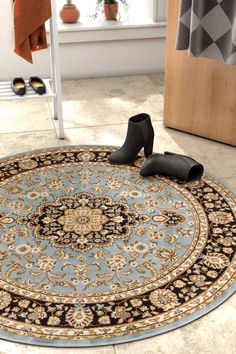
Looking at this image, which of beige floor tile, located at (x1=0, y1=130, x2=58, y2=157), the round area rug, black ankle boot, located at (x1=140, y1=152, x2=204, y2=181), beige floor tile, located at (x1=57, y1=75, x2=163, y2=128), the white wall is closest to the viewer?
the round area rug

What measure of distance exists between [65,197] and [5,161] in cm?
45

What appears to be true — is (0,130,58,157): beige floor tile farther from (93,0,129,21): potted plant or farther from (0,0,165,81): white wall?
(93,0,129,21): potted plant

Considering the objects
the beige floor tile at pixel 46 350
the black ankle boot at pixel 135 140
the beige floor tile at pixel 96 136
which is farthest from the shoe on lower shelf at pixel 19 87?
the beige floor tile at pixel 46 350

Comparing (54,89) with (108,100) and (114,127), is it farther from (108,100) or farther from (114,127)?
(108,100)

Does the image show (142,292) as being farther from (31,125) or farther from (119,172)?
(31,125)

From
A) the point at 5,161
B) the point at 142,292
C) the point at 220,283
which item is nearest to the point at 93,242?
the point at 142,292

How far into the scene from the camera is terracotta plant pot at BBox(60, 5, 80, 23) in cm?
371

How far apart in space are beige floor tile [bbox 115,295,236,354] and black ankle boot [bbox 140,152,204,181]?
88 centimetres

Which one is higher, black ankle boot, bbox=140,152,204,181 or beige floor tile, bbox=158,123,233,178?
black ankle boot, bbox=140,152,204,181

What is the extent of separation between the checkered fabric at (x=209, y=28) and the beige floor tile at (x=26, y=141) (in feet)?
2.79

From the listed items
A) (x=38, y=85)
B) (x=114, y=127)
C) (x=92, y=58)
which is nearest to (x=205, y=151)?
(x=114, y=127)

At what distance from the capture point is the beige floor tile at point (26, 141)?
295 cm

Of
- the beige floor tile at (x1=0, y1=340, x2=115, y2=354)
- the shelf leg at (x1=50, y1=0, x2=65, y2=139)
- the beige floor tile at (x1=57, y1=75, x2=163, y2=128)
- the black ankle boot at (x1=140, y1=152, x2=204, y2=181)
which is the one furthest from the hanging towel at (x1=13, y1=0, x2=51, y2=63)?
the beige floor tile at (x1=0, y1=340, x2=115, y2=354)

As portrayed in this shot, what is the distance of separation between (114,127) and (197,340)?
5.21 ft
